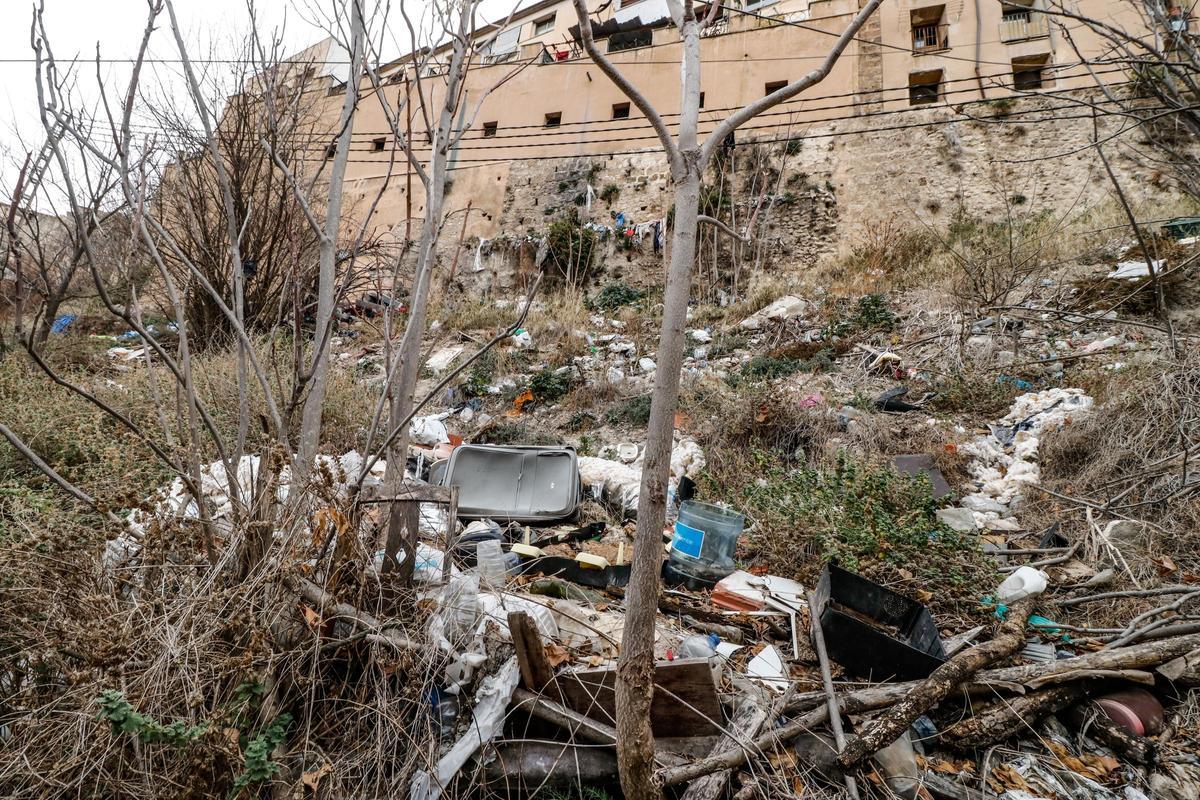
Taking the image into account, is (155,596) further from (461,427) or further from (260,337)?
(260,337)

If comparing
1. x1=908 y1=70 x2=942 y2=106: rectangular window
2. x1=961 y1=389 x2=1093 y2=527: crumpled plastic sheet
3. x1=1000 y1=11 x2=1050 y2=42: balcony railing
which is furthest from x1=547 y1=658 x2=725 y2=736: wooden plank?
x1=1000 y1=11 x2=1050 y2=42: balcony railing

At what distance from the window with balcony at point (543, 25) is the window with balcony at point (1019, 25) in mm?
14279

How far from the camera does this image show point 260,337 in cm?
661

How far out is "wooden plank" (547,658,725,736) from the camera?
5.95 ft

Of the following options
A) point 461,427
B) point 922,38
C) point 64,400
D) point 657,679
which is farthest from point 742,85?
point 657,679

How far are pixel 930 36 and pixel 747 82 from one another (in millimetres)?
4771

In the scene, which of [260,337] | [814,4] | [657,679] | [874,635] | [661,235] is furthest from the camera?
[814,4]

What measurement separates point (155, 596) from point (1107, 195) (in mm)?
15382

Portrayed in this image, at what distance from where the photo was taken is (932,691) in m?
1.88

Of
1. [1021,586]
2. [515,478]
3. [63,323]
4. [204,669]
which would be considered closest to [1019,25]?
[1021,586]

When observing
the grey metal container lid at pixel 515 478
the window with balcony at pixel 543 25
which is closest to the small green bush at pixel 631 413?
the grey metal container lid at pixel 515 478

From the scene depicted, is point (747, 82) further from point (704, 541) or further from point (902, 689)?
point (902, 689)

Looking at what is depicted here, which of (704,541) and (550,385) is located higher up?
(550,385)

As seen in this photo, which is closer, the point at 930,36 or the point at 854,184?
the point at 854,184
